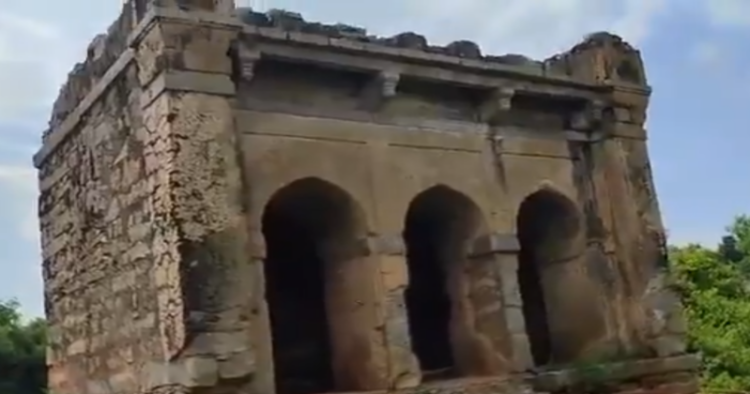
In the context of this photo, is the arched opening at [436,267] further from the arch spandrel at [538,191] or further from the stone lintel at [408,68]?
the stone lintel at [408,68]

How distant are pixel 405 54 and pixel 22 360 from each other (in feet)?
50.6

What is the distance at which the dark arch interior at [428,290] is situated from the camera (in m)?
8.48

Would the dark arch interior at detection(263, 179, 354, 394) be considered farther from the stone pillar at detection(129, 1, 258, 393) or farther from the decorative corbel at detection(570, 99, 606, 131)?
the decorative corbel at detection(570, 99, 606, 131)

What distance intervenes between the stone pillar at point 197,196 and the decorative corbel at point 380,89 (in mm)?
1389

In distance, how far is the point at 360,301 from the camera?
7.23 metres

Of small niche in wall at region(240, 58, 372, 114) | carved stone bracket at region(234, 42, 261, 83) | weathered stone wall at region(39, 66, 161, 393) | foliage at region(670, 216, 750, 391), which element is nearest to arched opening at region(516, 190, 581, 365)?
small niche in wall at region(240, 58, 372, 114)

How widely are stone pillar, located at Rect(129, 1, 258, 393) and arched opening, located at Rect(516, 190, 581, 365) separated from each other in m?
3.50

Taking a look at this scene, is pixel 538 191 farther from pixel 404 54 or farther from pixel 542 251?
pixel 404 54

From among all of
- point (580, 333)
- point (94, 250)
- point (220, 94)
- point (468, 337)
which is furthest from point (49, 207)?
point (580, 333)

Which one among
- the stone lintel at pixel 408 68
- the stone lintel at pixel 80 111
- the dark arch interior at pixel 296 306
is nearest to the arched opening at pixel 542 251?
the stone lintel at pixel 408 68

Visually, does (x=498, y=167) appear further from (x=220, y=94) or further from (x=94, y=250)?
(x=94, y=250)

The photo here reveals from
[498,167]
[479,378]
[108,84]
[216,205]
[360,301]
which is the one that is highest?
[108,84]

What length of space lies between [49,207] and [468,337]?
14.1 ft

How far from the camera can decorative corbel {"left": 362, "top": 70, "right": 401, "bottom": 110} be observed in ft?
24.4
